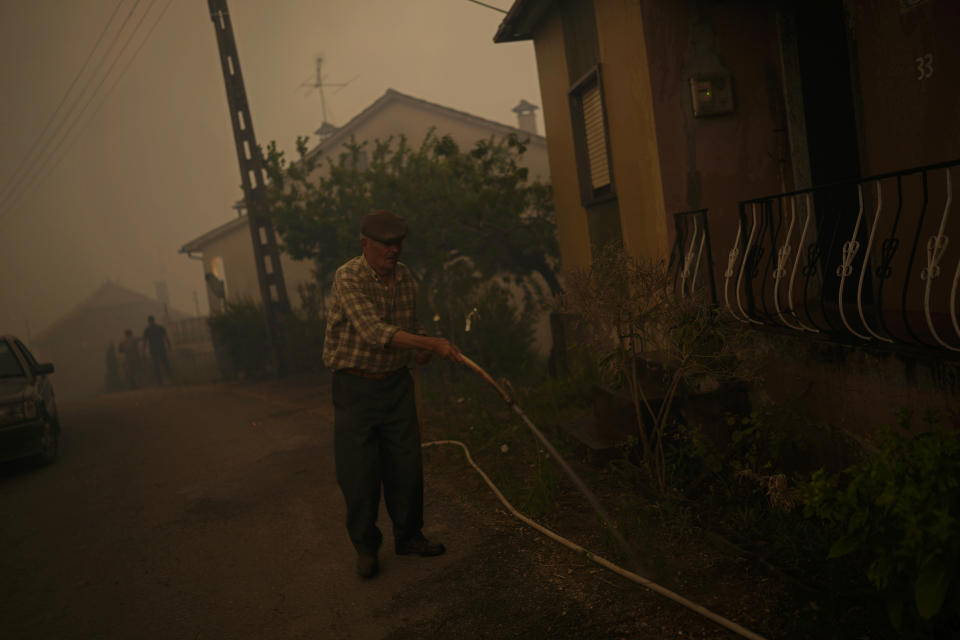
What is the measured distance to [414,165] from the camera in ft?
44.8

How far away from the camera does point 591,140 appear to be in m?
8.22

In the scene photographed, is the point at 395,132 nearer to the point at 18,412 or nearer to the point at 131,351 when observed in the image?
the point at 131,351

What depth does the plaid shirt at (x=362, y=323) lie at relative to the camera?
396 centimetres

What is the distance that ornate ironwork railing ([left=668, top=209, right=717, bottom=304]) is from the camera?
5.75m

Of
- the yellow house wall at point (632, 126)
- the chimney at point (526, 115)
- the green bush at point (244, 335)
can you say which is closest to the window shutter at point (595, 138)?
the yellow house wall at point (632, 126)

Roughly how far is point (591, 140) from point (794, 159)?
8.73 feet

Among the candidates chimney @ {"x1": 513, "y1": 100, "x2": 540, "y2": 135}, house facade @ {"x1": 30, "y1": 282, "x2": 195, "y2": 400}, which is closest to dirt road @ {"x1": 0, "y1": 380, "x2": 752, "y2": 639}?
chimney @ {"x1": 513, "y1": 100, "x2": 540, "y2": 135}

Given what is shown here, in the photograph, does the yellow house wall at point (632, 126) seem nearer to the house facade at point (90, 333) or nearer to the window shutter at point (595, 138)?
the window shutter at point (595, 138)

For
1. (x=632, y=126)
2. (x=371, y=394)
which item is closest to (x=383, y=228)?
(x=371, y=394)

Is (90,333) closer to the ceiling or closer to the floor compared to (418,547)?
closer to the ceiling

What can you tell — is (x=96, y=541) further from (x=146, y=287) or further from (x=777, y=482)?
(x=146, y=287)

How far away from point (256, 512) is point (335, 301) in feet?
7.98

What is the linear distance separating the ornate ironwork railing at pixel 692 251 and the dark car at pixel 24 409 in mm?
7421

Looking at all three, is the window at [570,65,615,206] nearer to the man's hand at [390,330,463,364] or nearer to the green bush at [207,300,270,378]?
the man's hand at [390,330,463,364]
